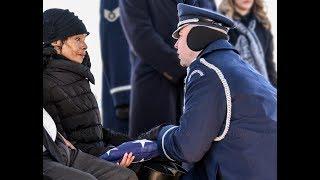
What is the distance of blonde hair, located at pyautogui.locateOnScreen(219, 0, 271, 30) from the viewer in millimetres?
5348

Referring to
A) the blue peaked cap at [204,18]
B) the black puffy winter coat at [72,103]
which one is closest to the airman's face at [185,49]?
the blue peaked cap at [204,18]

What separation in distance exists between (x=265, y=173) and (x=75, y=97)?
0.91 metres

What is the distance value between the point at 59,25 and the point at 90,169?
71 cm

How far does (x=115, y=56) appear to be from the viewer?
5305mm

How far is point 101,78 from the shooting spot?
5500 mm

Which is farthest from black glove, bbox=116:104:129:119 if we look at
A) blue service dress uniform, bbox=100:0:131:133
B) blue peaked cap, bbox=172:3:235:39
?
blue peaked cap, bbox=172:3:235:39

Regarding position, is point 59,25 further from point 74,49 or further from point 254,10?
point 254,10

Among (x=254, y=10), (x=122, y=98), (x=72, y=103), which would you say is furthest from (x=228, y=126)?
(x=254, y=10)

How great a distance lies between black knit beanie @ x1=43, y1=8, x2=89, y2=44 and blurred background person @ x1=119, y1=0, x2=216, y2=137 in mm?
1122

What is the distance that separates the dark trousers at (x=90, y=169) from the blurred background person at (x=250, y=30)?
2.31 meters
